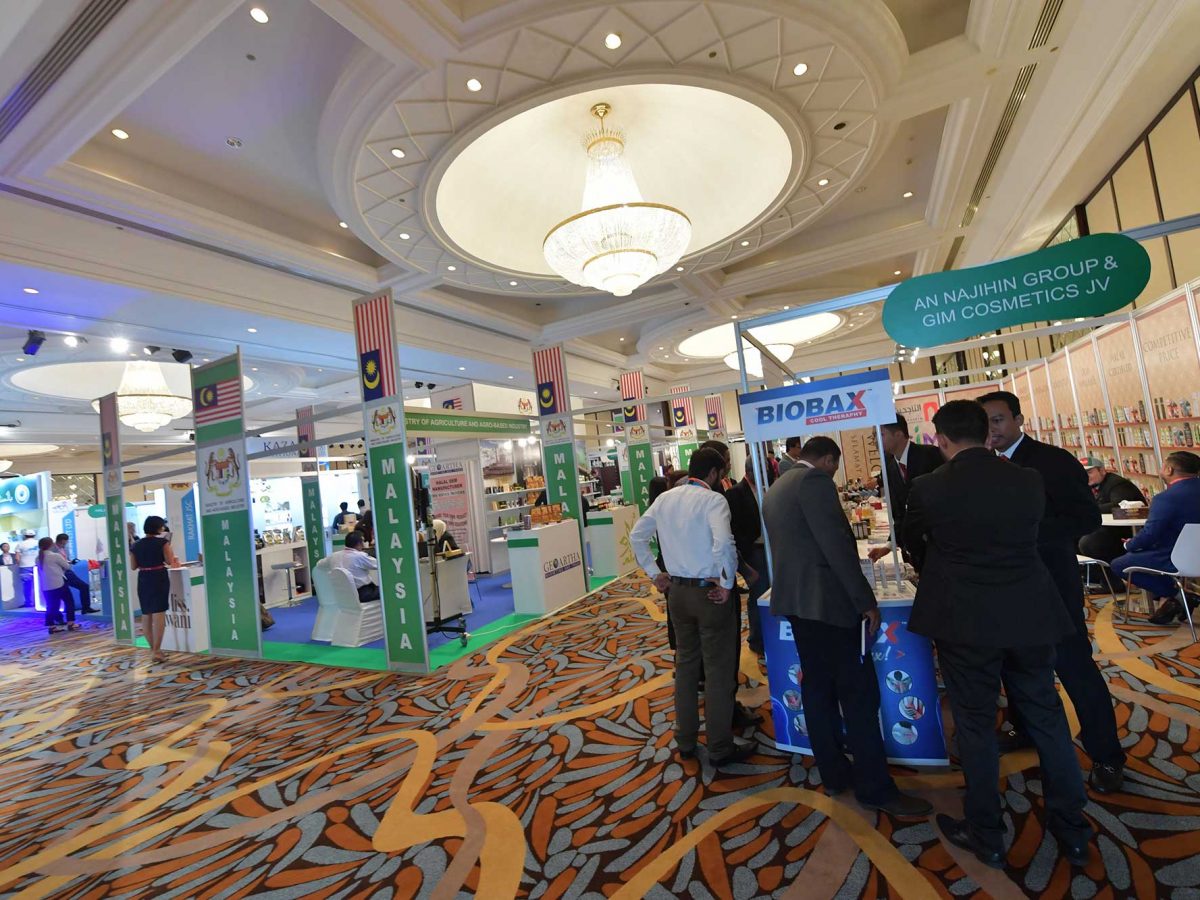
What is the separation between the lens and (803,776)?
8.59ft

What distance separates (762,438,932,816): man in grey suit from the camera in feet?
7.45

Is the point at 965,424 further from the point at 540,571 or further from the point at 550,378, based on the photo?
the point at 550,378

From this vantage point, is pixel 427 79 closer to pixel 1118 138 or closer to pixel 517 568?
pixel 517 568

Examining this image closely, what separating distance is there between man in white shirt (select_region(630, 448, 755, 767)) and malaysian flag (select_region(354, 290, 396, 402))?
3.23 m

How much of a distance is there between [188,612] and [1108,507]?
9594 millimetres

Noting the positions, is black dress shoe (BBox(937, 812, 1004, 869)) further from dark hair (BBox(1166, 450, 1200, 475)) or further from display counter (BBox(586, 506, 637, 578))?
display counter (BBox(586, 506, 637, 578))

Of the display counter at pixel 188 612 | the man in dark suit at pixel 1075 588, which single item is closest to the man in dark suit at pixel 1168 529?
the man in dark suit at pixel 1075 588

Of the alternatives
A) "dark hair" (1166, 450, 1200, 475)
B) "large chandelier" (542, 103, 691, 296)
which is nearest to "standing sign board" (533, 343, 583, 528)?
"large chandelier" (542, 103, 691, 296)

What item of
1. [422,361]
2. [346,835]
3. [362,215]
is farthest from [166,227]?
[346,835]

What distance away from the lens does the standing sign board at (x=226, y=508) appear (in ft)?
19.8

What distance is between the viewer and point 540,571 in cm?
667

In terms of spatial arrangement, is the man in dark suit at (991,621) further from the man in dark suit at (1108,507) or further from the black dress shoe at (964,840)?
the man in dark suit at (1108,507)

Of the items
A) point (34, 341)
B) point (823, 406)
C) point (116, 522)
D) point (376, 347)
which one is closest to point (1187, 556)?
point (823, 406)

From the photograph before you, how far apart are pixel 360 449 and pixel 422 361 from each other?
27.5ft
